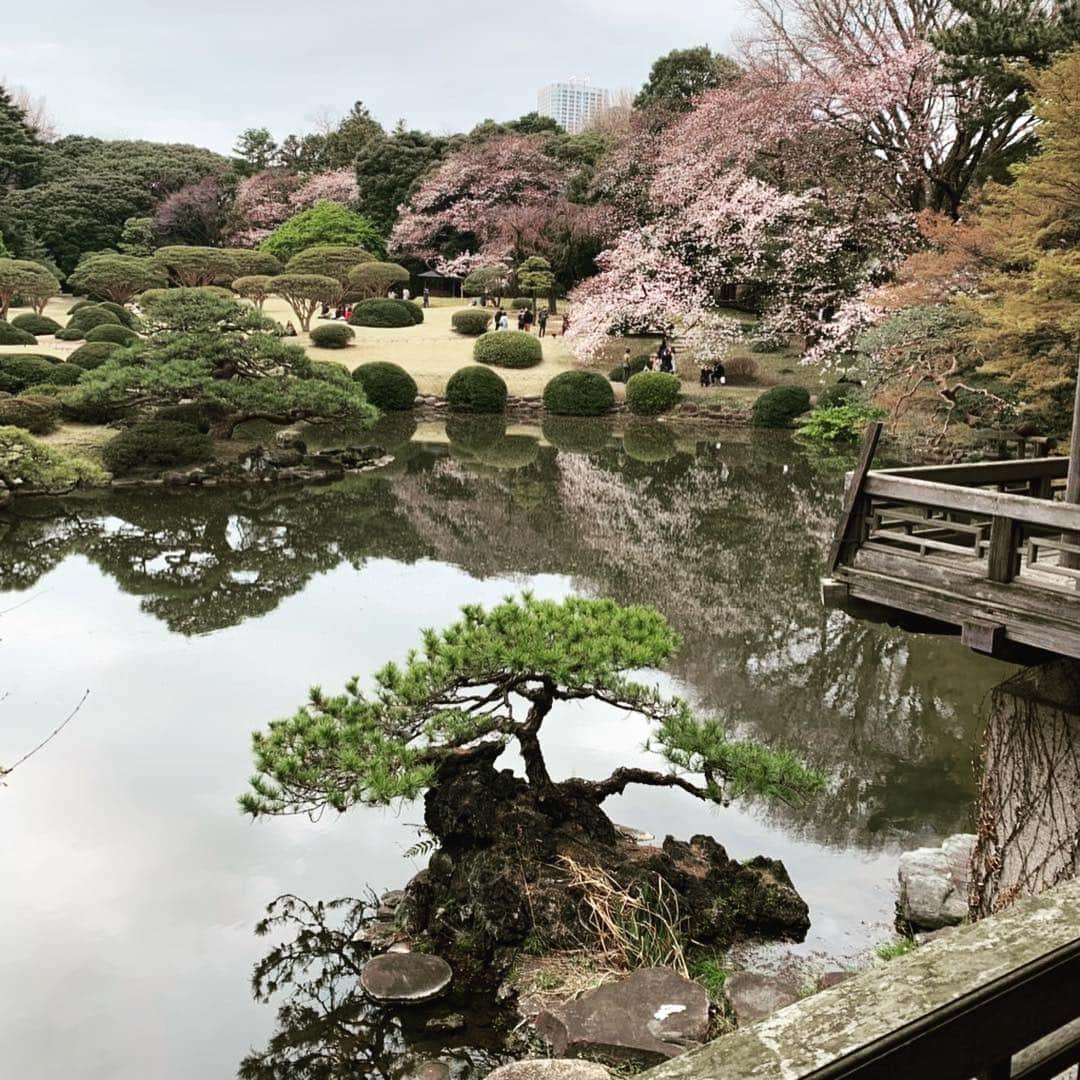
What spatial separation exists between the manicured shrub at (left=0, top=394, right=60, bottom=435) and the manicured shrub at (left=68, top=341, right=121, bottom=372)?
3.72m

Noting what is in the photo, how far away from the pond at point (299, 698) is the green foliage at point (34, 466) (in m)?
0.79

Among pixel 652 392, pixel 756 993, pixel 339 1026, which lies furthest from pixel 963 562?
pixel 652 392

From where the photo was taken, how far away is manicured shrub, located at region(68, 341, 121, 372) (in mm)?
22234

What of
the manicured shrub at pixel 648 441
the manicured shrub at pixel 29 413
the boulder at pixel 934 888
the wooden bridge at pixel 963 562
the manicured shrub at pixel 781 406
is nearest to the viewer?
the wooden bridge at pixel 963 562

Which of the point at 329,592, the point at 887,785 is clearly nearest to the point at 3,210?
the point at 329,592

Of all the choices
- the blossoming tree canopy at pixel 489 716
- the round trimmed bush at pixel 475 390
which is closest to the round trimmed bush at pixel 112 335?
the round trimmed bush at pixel 475 390

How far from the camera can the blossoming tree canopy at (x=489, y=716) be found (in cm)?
493

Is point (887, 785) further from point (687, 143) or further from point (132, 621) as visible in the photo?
point (687, 143)

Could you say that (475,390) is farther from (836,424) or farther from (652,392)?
(836,424)

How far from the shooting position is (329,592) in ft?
36.0

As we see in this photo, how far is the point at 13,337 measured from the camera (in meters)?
26.3

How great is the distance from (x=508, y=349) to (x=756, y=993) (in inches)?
960

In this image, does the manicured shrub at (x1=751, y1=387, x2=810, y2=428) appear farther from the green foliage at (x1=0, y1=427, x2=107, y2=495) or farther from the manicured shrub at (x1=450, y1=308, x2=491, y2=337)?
the green foliage at (x1=0, y1=427, x2=107, y2=495)

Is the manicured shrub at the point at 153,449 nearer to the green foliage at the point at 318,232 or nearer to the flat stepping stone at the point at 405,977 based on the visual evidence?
the flat stepping stone at the point at 405,977
